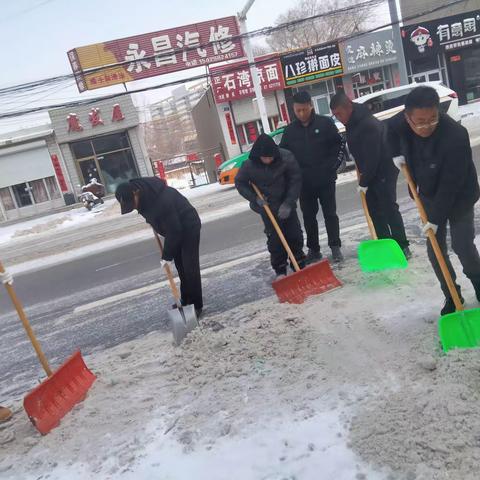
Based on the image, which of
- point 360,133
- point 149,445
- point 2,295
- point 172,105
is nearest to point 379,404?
point 149,445

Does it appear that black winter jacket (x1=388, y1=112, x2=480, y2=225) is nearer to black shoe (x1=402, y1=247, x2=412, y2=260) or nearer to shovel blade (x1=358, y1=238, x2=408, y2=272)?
shovel blade (x1=358, y1=238, x2=408, y2=272)

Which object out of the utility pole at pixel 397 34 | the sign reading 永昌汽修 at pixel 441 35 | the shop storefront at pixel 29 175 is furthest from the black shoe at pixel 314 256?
the sign reading 永昌汽修 at pixel 441 35

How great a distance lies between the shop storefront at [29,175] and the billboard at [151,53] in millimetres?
3765

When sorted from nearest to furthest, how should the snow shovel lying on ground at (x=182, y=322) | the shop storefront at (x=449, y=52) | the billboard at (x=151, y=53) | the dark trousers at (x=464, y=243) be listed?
the dark trousers at (x=464, y=243)
the snow shovel lying on ground at (x=182, y=322)
the billboard at (x=151, y=53)
the shop storefront at (x=449, y=52)

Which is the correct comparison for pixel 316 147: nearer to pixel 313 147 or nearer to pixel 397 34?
pixel 313 147

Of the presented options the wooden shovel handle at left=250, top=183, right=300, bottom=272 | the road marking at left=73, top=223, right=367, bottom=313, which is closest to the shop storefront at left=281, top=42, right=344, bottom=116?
the road marking at left=73, top=223, right=367, bottom=313

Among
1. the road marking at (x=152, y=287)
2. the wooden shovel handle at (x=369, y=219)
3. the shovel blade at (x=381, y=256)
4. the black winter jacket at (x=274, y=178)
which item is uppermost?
the black winter jacket at (x=274, y=178)

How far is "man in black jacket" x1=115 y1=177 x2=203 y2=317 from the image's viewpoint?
4.03 metres

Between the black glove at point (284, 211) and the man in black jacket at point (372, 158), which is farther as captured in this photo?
the black glove at point (284, 211)

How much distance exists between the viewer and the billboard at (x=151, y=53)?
71.3 ft

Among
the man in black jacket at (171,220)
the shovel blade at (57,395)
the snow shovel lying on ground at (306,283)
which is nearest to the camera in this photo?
the shovel blade at (57,395)

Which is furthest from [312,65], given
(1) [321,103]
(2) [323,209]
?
(2) [323,209]

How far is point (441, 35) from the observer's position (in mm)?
25422

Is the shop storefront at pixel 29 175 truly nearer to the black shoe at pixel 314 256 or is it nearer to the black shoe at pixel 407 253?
the black shoe at pixel 314 256
